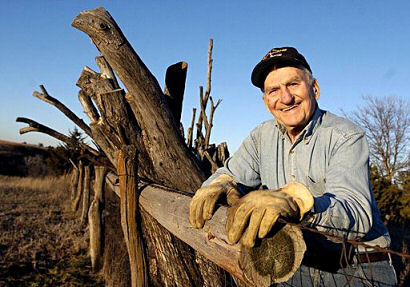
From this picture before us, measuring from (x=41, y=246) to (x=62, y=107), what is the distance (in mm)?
5092

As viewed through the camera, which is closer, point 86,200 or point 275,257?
point 275,257

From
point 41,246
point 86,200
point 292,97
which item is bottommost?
point 41,246

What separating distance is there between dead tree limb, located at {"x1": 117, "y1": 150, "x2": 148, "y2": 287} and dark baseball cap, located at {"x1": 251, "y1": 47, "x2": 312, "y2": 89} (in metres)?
1.18

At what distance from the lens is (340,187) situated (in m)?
A: 1.56

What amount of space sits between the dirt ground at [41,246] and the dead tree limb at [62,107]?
3574mm

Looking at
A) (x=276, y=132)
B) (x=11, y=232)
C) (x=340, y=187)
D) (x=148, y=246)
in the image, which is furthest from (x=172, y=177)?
(x=11, y=232)

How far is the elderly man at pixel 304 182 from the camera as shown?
1.24 meters

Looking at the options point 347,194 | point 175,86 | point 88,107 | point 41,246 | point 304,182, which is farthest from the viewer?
point 41,246

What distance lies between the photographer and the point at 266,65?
219 cm

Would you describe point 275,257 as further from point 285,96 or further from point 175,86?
point 175,86

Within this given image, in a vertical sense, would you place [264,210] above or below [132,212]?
above

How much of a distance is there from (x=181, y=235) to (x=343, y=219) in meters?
0.93

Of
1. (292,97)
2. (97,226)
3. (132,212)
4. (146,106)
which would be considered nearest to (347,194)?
(292,97)

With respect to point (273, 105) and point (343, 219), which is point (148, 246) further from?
point (343, 219)
